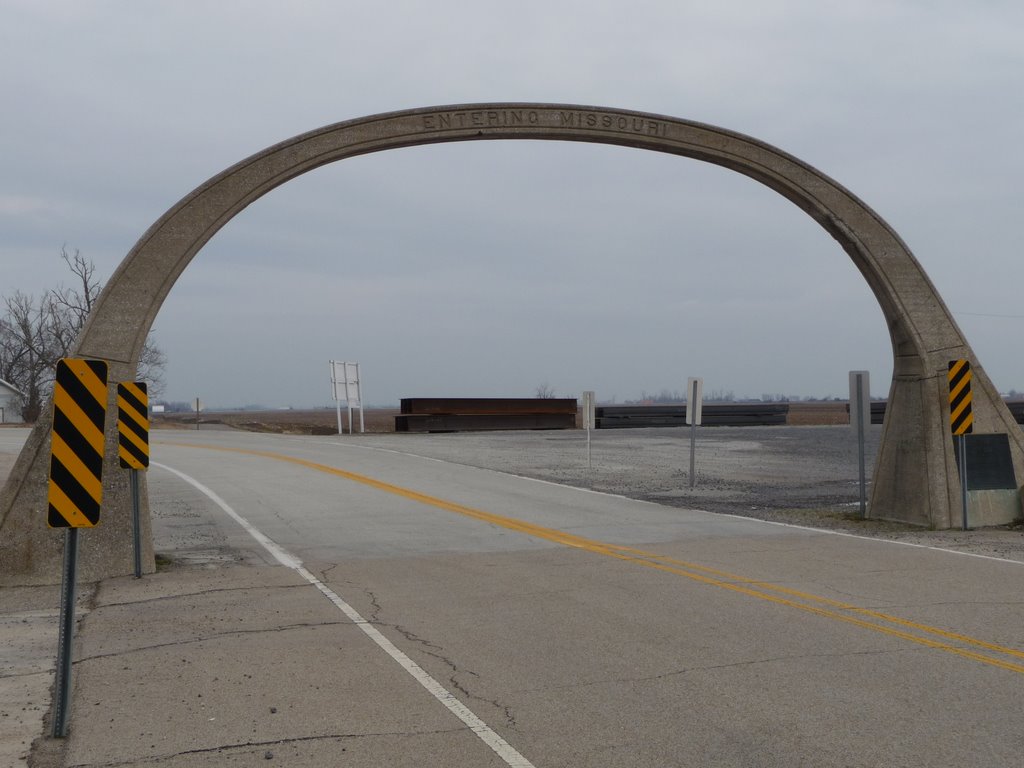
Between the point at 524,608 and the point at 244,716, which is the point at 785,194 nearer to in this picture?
the point at 524,608

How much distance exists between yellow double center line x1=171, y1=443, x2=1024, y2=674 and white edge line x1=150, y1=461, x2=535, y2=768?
357 centimetres

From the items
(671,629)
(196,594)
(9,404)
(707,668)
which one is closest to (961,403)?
(671,629)

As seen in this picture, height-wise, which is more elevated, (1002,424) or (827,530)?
(1002,424)

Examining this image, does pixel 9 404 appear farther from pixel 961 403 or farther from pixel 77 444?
pixel 77 444

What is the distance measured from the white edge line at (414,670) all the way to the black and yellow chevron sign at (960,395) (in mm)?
9505

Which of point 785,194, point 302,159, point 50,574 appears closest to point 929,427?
point 785,194

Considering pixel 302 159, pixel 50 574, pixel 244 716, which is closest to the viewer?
pixel 244 716

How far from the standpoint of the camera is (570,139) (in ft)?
45.9

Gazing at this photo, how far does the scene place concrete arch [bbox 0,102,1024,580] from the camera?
35.6 ft

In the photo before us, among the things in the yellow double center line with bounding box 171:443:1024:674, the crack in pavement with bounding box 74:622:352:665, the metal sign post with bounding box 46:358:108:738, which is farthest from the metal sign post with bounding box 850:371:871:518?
the metal sign post with bounding box 46:358:108:738

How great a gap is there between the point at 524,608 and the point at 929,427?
8.40m

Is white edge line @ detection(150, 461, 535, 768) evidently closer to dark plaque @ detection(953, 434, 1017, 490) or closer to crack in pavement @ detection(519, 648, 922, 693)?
crack in pavement @ detection(519, 648, 922, 693)

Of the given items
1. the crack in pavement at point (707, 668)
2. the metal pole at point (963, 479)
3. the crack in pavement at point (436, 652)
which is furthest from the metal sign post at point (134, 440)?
the metal pole at point (963, 479)

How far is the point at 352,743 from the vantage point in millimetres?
5457
